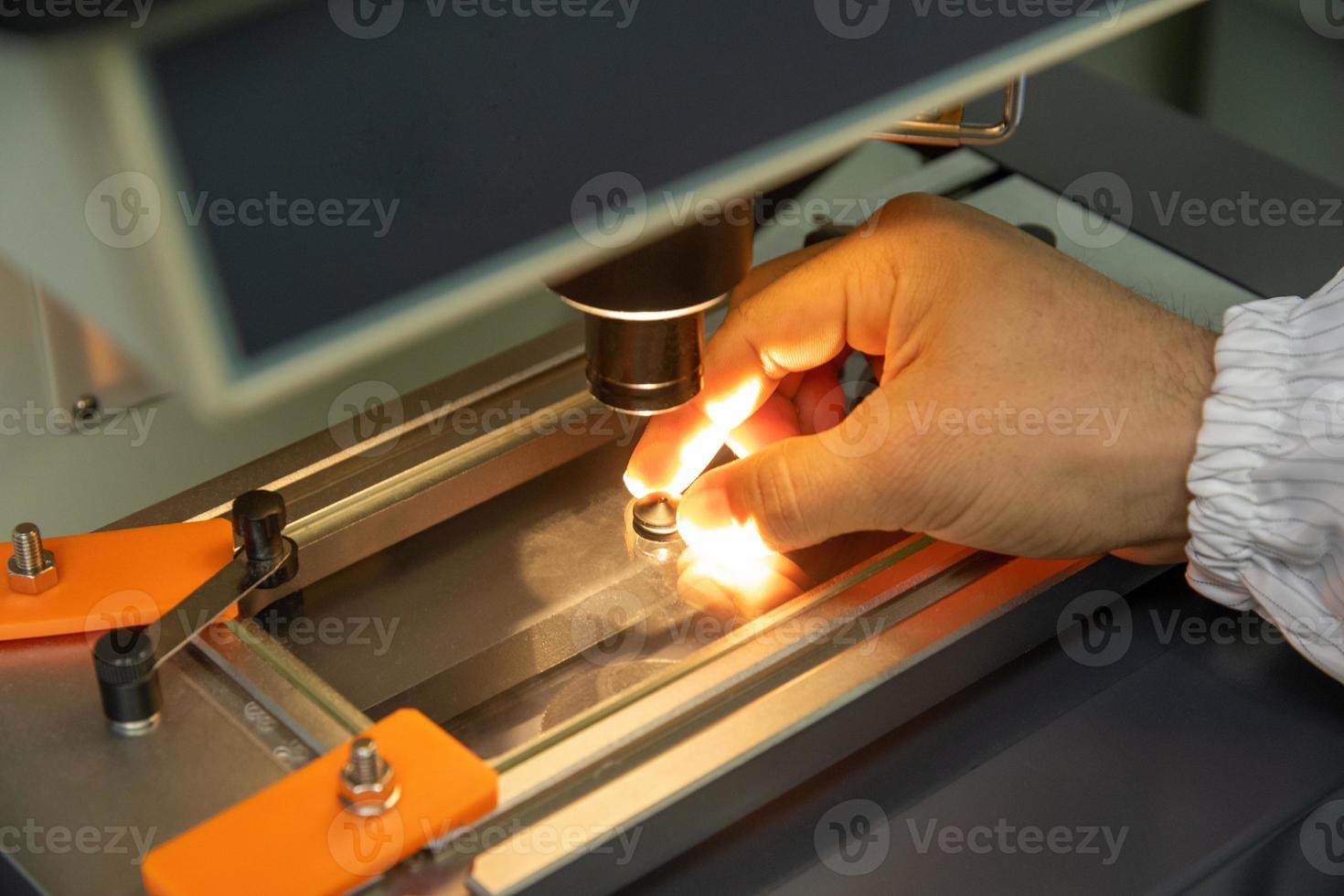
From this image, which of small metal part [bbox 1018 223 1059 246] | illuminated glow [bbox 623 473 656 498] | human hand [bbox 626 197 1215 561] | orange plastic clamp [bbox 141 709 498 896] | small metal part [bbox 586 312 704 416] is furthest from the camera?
small metal part [bbox 1018 223 1059 246]

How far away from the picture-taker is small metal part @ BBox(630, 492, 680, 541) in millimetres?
1027

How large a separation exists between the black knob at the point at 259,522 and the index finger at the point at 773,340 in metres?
0.26

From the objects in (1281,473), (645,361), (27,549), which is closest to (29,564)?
(27,549)

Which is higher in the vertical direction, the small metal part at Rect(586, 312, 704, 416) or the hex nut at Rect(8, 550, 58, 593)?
the small metal part at Rect(586, 312, 704, 416)

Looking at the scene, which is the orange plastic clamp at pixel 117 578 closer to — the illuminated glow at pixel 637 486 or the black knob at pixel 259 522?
the black knob at pixel 259 522

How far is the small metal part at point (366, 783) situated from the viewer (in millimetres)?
740

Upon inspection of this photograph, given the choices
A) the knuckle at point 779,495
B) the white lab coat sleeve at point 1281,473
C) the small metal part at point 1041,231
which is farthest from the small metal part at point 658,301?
the small metal part at point 1041,231

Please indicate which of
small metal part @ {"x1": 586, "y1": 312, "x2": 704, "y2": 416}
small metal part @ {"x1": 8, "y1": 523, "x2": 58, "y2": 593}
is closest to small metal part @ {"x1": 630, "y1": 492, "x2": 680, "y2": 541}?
small metal part @ {"x1": 586, "y1": 312, "x2": 704, "y2": 416}

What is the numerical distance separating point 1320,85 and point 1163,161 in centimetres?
116

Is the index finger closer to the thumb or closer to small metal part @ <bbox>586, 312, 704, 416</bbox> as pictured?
the thumb

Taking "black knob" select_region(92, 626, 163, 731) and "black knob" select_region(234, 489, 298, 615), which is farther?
"black knob" select_region(234, 489, 298, 615)

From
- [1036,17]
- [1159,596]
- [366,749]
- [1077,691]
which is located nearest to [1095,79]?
[1159,596]

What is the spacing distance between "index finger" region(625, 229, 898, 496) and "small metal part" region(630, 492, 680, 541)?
16mm

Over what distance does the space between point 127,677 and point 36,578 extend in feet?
0.42
